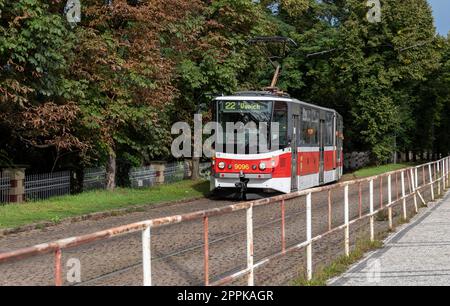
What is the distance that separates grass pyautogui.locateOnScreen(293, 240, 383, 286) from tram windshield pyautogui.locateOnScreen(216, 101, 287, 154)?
10450 mm

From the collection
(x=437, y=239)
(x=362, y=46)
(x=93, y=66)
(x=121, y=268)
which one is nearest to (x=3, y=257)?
(x=121, y=268)

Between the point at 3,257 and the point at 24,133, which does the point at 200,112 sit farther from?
the point at 3,257

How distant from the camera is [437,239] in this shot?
1182 cm

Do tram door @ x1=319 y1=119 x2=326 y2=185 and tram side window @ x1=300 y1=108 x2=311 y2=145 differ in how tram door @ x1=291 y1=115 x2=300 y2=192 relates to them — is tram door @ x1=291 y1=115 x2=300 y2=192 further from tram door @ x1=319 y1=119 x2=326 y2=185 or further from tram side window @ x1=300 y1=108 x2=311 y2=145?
tram door @ x1=319 y1=119 x2=326 y2=185

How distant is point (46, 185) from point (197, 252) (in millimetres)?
16076

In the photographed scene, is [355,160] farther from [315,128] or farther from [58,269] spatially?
[58,269]

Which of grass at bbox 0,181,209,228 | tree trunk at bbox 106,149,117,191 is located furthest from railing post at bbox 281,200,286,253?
tree trunk at bbox 106,149,117,191

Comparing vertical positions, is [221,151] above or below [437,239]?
above

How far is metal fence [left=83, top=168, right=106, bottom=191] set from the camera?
26062 millimetres

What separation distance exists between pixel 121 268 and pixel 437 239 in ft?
→ 23.8

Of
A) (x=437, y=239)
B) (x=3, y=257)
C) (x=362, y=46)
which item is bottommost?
(x=437, y=239)

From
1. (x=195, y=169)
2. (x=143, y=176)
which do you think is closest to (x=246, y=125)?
(x=143, y=176)

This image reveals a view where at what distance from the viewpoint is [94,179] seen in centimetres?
2648
